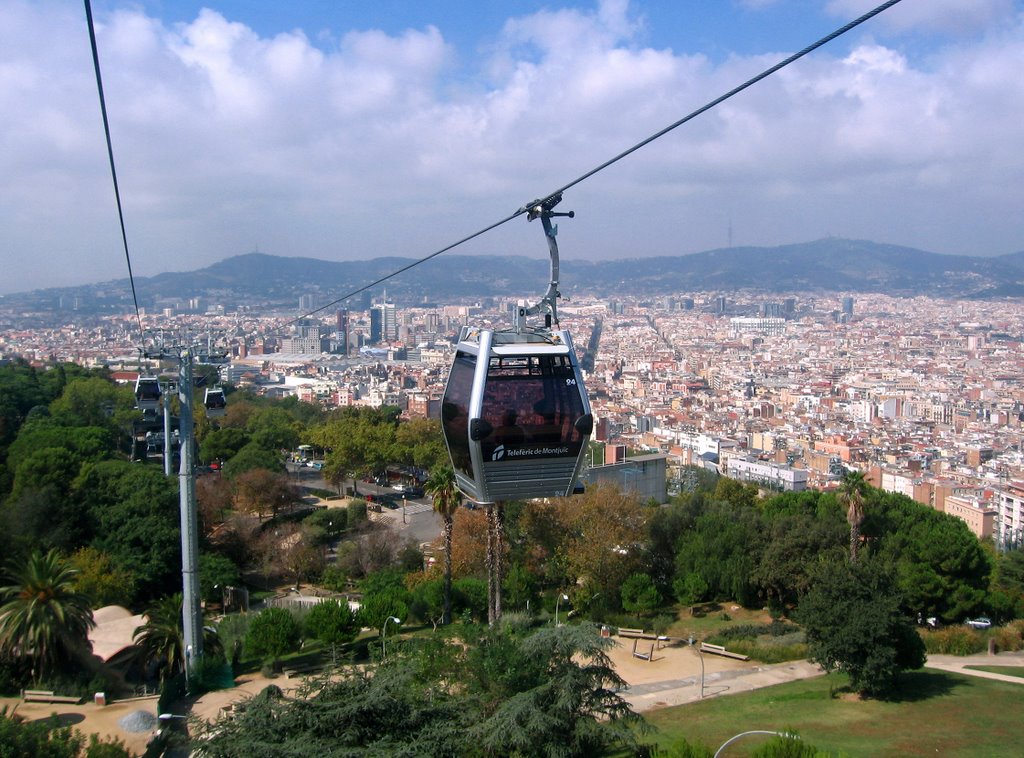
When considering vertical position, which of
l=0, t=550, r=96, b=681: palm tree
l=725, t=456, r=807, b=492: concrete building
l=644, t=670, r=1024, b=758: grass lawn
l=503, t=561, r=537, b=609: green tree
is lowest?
l=725, t=456, r=807, b=492: concrete building

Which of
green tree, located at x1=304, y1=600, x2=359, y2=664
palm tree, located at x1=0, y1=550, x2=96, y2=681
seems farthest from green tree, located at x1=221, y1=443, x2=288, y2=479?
palm tree, located at x1=0, y1=550, x2=96, y2=681

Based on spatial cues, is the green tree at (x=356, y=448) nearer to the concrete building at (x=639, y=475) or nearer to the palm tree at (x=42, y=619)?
the concrete building at (x=639, y=475)

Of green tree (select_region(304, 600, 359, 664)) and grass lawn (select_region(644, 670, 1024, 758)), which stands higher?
green tree (select_region(304, 600, 359, 664))

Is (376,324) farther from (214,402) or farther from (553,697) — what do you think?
(553,697)

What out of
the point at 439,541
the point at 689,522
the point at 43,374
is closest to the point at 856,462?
the point at 689,522

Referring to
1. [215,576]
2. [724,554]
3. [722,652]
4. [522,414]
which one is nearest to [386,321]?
[724,554]

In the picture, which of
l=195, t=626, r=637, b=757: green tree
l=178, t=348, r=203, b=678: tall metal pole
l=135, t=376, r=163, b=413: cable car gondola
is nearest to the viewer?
l=195, t=626, r=637, b=757: green tree

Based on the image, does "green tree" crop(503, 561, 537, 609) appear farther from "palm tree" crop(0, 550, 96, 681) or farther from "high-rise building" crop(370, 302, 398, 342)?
"high-rise building" crop(370, 302, 398, 342)
